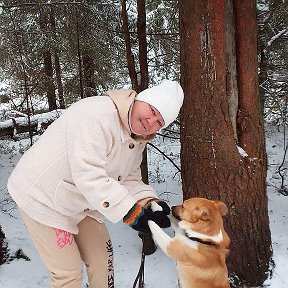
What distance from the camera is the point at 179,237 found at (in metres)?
3.44

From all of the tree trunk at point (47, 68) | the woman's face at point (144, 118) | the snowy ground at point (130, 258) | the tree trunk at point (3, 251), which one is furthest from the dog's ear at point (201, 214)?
the tree trunk at point (47, 68)

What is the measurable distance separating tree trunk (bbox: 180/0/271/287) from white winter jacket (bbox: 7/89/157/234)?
113 cm

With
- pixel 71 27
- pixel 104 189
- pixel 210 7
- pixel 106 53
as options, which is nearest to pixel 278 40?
pixel 106 53

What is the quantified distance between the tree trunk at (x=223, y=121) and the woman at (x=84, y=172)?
104cm

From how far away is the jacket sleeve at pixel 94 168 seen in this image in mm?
2738

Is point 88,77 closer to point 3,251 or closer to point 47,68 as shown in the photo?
point 47,68

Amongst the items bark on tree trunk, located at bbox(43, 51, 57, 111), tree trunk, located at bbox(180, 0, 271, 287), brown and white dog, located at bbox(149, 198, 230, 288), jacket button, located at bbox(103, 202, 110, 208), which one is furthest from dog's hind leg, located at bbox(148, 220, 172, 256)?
bark on tree trunk, located at bbox(43, 51, 57, 111)

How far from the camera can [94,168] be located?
2742mm

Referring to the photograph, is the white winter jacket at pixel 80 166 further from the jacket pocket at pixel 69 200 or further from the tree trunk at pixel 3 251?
the tree trunk at pixel 3 251

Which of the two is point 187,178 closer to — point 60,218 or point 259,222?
point 259,222

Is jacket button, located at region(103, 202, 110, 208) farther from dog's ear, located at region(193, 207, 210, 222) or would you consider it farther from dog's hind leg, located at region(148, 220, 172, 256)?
dog's ear, located at region(193, 207, 210, 222)

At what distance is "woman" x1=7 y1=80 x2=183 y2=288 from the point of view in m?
2.78

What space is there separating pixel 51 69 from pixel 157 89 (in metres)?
11.4

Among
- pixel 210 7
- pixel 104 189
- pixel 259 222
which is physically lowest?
pixel 259 222
